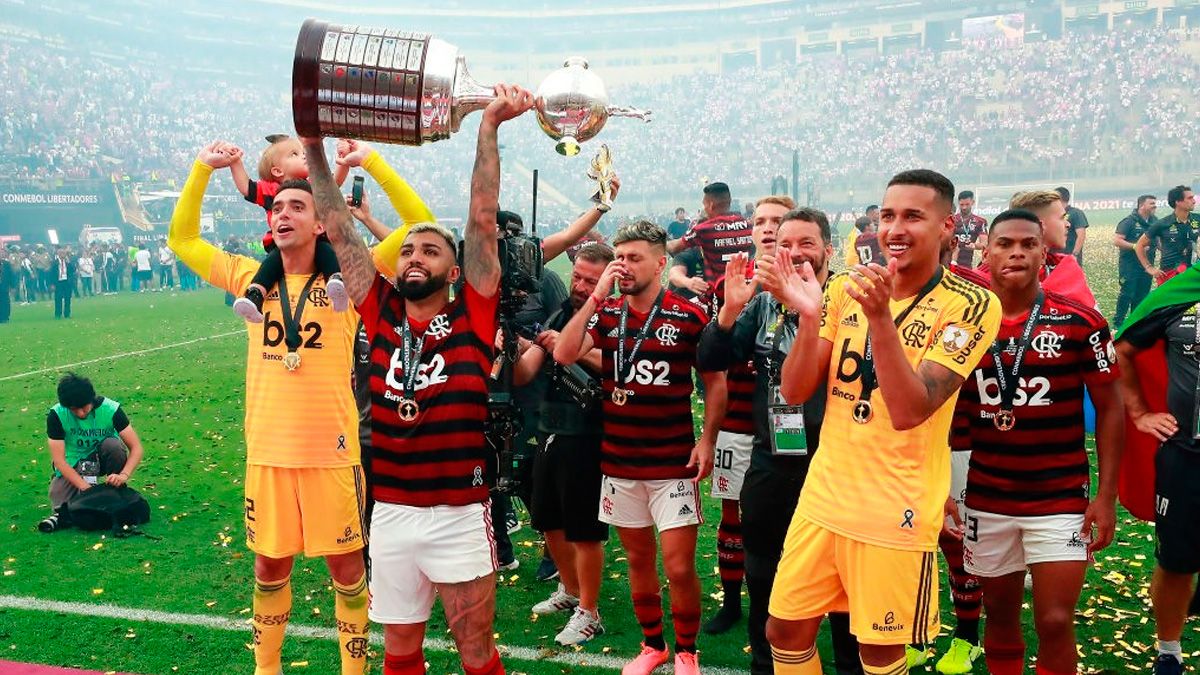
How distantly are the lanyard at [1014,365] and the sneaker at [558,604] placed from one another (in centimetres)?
284

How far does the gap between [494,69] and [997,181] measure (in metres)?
43.3

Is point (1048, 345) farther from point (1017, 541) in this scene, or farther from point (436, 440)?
point (436, 440)

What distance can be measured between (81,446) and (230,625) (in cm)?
280

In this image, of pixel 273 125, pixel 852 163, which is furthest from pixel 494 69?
pixel 852 163

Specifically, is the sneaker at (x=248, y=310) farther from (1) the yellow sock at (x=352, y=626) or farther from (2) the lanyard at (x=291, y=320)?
(1) the yellow sock at (x=352, y=626)

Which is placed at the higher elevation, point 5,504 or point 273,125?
point 273,125

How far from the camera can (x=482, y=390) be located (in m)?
3.80

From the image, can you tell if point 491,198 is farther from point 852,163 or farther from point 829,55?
point 829,55

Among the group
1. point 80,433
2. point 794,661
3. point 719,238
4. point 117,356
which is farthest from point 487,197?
point 117,356

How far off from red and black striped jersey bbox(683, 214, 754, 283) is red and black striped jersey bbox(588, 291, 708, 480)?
5311 mm

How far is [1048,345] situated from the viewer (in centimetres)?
392

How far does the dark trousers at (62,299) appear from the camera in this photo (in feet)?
82.9

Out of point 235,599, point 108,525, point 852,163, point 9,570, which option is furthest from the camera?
point 852,163

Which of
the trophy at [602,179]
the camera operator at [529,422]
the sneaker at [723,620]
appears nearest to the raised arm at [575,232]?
the trophy at [602,179]
